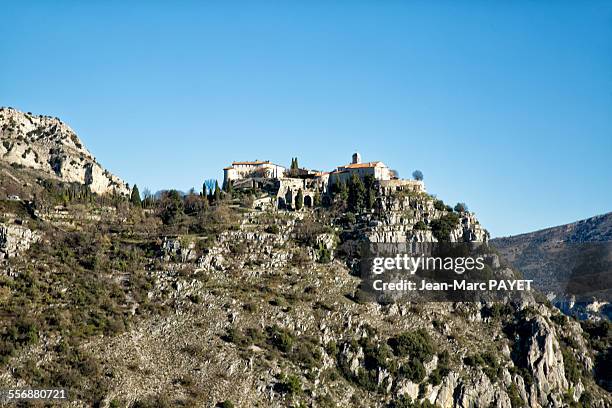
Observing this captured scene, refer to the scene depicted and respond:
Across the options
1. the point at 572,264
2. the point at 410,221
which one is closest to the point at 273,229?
the point at 410,221

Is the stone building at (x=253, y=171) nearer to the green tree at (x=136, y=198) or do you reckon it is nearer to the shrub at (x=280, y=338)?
the green tree at (x=136, y=198)

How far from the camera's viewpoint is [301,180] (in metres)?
119

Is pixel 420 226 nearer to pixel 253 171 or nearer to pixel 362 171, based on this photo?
pixel 362 171

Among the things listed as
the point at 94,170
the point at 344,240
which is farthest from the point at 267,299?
the point at 94,170

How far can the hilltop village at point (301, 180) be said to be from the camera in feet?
378

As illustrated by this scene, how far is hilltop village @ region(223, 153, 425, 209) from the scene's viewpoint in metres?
115

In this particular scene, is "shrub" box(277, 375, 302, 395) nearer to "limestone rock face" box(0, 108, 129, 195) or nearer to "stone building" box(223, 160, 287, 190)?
"stone building" box(223, 160, 287, 190)

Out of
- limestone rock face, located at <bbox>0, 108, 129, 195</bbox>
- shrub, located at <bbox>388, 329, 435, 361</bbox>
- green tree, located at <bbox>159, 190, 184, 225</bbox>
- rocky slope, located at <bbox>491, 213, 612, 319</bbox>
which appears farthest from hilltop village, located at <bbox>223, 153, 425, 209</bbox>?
rocky slope, located at <bbox>491, 213, 612, 319</bbox>

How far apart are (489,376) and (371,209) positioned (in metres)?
27.7

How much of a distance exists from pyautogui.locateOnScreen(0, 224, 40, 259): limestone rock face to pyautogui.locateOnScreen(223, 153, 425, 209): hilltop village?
31236 millimetres

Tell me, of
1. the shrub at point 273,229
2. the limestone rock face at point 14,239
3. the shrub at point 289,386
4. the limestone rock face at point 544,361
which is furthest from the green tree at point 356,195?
the limestone rock face at point 14,239

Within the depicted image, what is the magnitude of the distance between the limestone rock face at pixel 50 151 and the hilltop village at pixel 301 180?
1822 centimetres

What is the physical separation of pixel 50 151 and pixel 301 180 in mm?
41899

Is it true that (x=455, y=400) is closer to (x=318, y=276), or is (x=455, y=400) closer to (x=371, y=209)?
(x=318, y=276)
